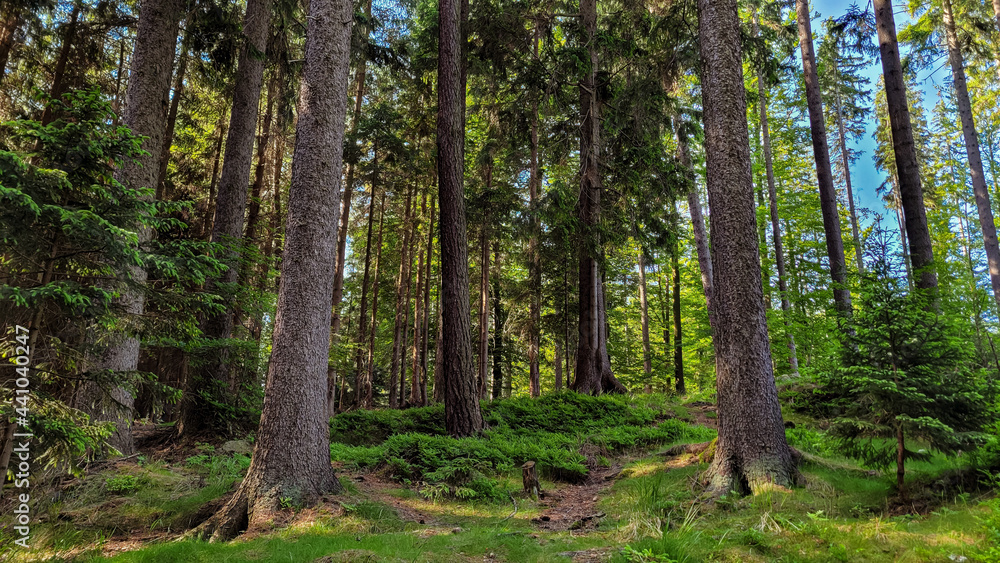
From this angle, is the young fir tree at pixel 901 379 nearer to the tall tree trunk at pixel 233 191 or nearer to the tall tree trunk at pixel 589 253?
the tall tree trunk at pixel 589 253

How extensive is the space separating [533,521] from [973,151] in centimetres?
1766

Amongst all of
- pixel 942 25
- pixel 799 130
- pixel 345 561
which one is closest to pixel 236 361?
pixel 345 561

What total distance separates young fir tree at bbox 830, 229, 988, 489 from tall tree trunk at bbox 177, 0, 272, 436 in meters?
9.79

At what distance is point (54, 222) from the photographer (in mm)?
3607

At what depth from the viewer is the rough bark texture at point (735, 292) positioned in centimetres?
534

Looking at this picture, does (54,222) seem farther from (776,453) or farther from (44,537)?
(776,453)

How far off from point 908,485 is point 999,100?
2306 cm

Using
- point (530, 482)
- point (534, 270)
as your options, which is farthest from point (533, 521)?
point (534, 270)

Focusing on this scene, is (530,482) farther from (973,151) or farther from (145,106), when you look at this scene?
(973,151)

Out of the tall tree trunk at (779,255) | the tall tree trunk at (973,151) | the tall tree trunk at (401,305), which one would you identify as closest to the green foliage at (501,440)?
the tall tree trunk at (779,255)

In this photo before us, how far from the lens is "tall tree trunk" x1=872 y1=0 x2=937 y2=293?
902 cm

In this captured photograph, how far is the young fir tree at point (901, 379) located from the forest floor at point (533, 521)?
1.75ft

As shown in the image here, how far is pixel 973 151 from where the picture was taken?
14023 mm

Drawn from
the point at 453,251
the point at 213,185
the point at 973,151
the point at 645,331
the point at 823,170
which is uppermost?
the point at 973,151
